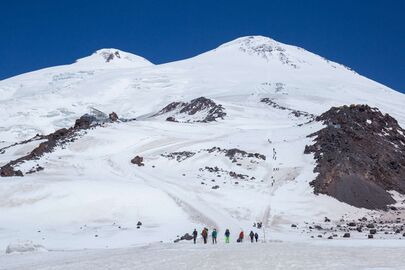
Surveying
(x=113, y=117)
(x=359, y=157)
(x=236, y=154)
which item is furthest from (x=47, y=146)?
(x=359, y=157)

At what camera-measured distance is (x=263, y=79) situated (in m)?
169

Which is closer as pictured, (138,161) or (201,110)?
(138,161)

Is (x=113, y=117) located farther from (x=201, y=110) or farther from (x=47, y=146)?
(x=201, y=110)

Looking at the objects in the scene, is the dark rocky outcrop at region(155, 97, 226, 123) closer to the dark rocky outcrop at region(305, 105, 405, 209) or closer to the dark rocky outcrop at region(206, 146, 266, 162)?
the dark rocky outcrop at region(206, 146, 266, 162)

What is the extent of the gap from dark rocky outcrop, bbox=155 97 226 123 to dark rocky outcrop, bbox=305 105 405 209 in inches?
1181

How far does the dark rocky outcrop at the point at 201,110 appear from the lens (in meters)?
93.5

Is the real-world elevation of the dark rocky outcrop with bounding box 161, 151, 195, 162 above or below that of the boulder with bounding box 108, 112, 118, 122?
below

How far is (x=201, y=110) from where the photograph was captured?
104 m

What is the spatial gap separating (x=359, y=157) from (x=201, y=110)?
5412 cm

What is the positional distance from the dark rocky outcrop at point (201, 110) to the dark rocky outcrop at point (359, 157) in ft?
98.4

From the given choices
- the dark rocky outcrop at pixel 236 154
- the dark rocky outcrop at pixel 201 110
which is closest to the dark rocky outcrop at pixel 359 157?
the dark rocky outcrop at pixel 236 154

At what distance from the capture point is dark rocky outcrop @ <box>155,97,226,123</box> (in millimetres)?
93537

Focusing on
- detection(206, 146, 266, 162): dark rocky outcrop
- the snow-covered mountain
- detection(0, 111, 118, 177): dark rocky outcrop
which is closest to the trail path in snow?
the snow-covered mountain

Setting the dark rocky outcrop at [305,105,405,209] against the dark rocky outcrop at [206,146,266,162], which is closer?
the dark rocky outcrop at [305,105,405,209]
